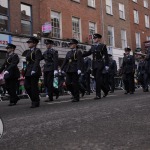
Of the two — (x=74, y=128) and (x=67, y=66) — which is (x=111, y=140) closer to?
(x=74, y=128)

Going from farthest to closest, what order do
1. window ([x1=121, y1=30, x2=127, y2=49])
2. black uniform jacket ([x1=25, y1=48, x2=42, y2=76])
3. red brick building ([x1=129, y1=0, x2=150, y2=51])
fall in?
red brick building ([x1=129, y1=0, x2=150, y2=51]) → window ([x1=121, y1=30, x2=127, y2=49]) → black uniform jacket ([x1=25, y1=48, x2=42, y2=76])

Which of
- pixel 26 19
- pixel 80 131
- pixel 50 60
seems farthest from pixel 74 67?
pixel 26 19

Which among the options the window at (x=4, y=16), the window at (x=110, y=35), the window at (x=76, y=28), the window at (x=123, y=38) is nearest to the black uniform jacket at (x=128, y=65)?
the window at (x=4, y=16)

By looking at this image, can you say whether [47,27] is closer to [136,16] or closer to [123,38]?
[123,38]

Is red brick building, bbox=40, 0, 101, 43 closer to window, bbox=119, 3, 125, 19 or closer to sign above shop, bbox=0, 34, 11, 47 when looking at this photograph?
sign above shop, bbox=0, 34, 11, 47

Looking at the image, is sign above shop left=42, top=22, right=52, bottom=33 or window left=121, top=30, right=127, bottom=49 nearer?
sign above shop left=42, top=22, right=52, bottom=33

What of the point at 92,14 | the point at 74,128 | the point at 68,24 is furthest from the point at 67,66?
the point at 92,14

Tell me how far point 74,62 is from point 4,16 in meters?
14.2

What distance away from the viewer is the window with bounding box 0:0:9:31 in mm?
23136

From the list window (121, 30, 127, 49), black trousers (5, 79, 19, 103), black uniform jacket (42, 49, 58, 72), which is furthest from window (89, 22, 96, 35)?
black trousers (5, 79, 19, 103)

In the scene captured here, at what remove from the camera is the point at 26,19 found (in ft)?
82.2

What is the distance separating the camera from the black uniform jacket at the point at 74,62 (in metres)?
10.2

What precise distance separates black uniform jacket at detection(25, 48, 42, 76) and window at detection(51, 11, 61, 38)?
18378 mm

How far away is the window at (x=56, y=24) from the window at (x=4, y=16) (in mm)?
4866
